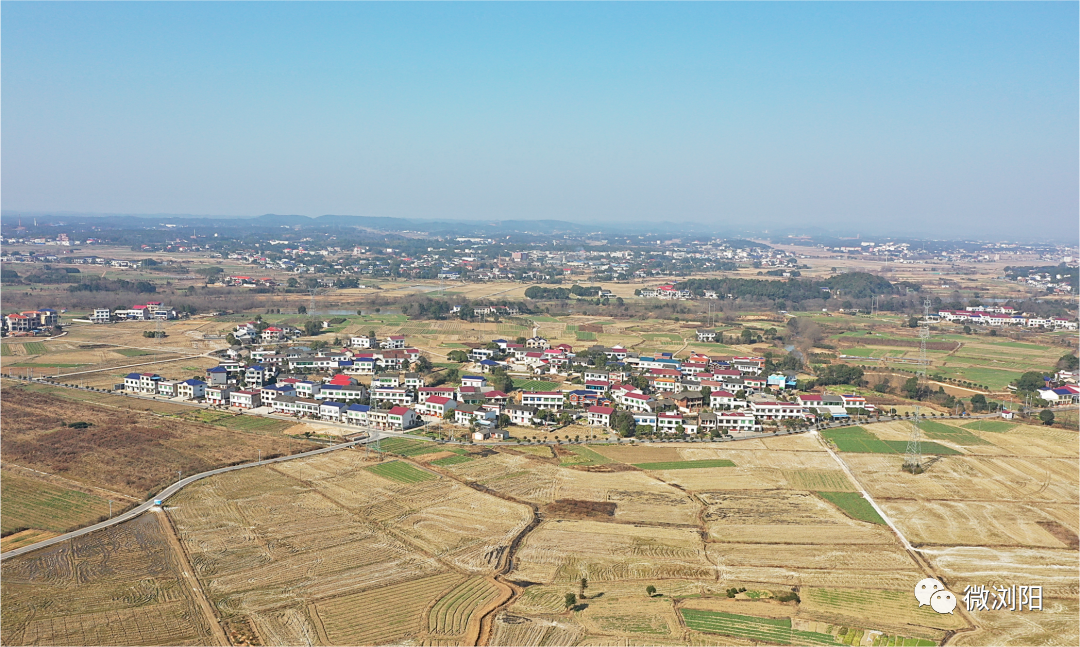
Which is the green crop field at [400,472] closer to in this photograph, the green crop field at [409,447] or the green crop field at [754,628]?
the green crop field at [409,447]

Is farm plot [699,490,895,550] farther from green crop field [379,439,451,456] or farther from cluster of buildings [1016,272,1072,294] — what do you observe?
cluster of buildings [1016,272,1072,294]

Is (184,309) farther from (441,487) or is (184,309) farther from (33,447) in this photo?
(441,487)

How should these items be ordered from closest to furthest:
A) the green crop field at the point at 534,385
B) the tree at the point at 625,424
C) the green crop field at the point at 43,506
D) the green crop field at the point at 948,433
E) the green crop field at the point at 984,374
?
the green crop field at the point at 43,506 → the green crop field at the point at 948,433 → the tree at the point at 625,424 → the green crop field at the point at 534,385 → the green crop field at the point at 984,374

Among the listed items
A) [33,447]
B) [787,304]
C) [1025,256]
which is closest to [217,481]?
[33,447]

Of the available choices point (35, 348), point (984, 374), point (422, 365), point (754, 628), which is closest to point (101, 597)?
point (754, 628)

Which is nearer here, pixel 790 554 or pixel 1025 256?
pixel 790 554

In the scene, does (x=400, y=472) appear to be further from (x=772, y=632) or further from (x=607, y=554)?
(x=772, y=632)

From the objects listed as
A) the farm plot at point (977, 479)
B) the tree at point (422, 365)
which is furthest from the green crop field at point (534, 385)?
the farm plot at point (977, 479)
